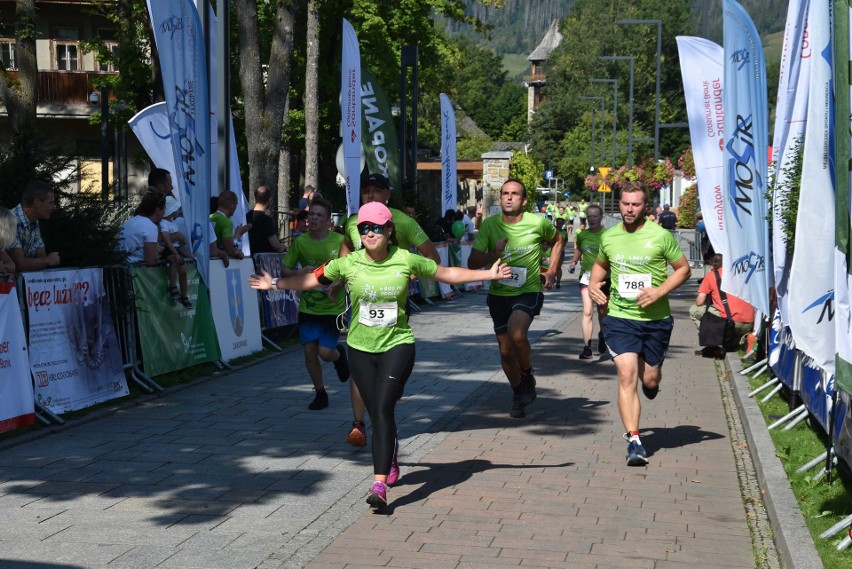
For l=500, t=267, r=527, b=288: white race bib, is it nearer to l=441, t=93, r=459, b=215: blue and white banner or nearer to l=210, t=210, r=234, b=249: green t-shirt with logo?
l=210, t=210, r=234, b=249: green t-shirt with logo

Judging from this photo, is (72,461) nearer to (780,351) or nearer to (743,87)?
(780,351)

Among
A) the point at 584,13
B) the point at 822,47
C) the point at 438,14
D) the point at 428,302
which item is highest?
the point at 584,13

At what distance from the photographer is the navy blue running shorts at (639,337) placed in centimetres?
837

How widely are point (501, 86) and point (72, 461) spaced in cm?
16955

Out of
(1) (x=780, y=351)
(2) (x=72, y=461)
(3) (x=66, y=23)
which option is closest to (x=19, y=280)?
(2) (x=72, y=461)

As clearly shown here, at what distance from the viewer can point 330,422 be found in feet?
31.5

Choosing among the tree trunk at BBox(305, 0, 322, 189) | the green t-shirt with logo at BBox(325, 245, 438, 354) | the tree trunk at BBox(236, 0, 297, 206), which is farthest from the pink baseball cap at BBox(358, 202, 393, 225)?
the tree trunk at BBox(305, 0, 322, 189)

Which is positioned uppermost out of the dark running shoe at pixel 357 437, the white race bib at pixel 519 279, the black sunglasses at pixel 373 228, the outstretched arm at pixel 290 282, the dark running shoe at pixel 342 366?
the black sunglasses at pixel 373 228

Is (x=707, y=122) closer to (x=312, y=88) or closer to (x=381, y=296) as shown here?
(x=381, y=296)

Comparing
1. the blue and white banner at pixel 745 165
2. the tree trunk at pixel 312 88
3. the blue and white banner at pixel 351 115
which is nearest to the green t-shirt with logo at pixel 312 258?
the blue and white banner at pixel 745 165

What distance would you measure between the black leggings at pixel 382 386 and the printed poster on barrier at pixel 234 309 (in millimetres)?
5957

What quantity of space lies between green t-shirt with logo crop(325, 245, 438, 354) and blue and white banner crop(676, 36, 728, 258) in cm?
648

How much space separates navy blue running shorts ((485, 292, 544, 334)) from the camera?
9.74 meters

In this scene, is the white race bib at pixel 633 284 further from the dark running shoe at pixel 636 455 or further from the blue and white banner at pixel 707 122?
the blue and white banner at pixel 707 122
